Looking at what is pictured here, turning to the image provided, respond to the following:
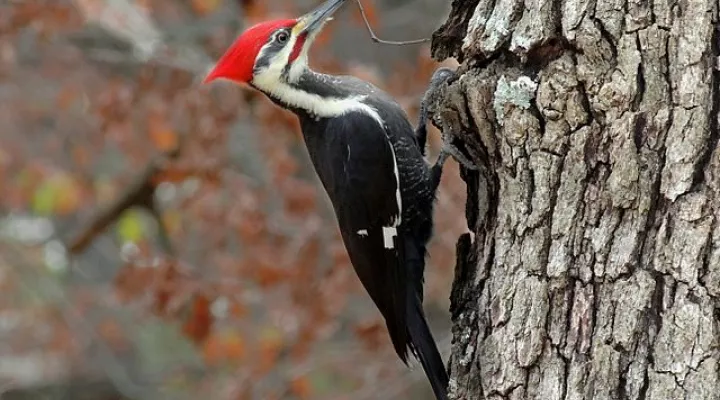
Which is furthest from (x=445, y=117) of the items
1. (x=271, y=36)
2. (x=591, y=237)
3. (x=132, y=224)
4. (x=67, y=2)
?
(x=132, y=224)

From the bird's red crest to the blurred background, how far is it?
4.54ft

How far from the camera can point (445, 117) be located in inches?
92.4

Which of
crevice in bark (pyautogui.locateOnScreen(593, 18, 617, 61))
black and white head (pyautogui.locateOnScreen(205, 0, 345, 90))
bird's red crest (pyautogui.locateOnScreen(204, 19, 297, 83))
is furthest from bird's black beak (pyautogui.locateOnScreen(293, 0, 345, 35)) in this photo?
crevice in bark (pyautogui.locateOnScreen(593, 18, 617, 61))

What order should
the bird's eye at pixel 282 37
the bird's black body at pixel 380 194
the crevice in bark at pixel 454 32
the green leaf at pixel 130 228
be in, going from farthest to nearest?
the green leaf at pixel 130 228
the bird's eye at pixel 282 37
the bird's black body at pixel 380 194
the crevice in bark at pixel 454 32

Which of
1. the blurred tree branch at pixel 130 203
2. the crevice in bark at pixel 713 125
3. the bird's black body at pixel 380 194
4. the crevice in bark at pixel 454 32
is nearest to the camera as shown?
the crevice in bark at pixel 713 125

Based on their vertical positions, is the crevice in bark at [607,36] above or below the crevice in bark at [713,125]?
above

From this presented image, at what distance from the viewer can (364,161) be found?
2871mm

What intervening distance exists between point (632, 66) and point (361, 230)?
1.07 meters

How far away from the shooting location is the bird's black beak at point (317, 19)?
297 centimetres

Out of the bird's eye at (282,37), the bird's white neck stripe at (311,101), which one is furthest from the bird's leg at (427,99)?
the bird's eye at (282,37)

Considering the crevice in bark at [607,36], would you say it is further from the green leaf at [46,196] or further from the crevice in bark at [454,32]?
the green leaf at [46,196]

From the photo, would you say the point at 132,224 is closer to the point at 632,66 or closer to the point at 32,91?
the point at 32,91

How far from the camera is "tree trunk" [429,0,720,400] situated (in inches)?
73.7

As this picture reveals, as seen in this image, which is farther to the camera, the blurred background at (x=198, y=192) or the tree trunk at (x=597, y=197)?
the blurred background at (x=198, y=192)
